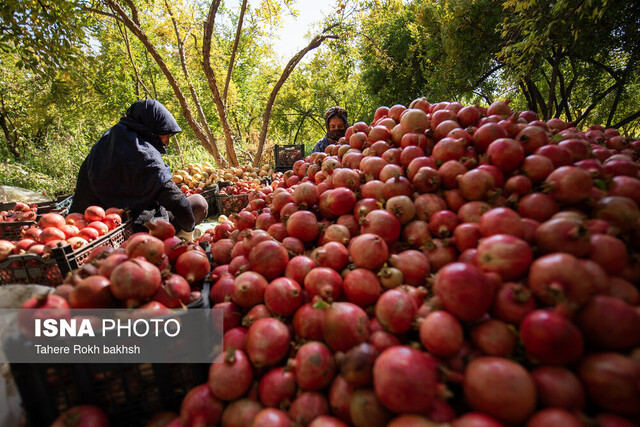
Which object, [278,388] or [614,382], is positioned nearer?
[614,382]

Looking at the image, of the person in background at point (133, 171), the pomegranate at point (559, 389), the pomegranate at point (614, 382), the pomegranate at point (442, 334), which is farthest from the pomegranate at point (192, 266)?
the person in background at point (133, 171)

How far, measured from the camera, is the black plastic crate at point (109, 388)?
1.02 metres

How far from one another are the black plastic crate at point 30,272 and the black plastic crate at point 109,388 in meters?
1.32

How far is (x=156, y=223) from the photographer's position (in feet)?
5.38

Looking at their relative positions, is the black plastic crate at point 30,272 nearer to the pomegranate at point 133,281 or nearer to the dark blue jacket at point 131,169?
the dark blue jacket at point 131,169

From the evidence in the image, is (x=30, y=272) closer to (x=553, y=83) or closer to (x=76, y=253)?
(x=76, y=253)

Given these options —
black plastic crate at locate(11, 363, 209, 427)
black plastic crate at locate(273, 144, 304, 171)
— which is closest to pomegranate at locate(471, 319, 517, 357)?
black plastic crate at locate(11, 363, 209, 427)

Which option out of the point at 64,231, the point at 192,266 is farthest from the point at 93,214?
the point at 192,266

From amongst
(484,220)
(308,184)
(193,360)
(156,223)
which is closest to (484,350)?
(484,220)

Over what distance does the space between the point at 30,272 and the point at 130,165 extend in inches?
51.8

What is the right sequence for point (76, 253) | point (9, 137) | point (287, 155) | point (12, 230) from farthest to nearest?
1. point (9, 137)
2. point (287, 155)
3. point (12, 230)
4. point (76, 253)

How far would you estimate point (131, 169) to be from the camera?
298cm

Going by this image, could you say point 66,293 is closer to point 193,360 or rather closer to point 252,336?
point 193,360

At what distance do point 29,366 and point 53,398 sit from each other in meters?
0.18
